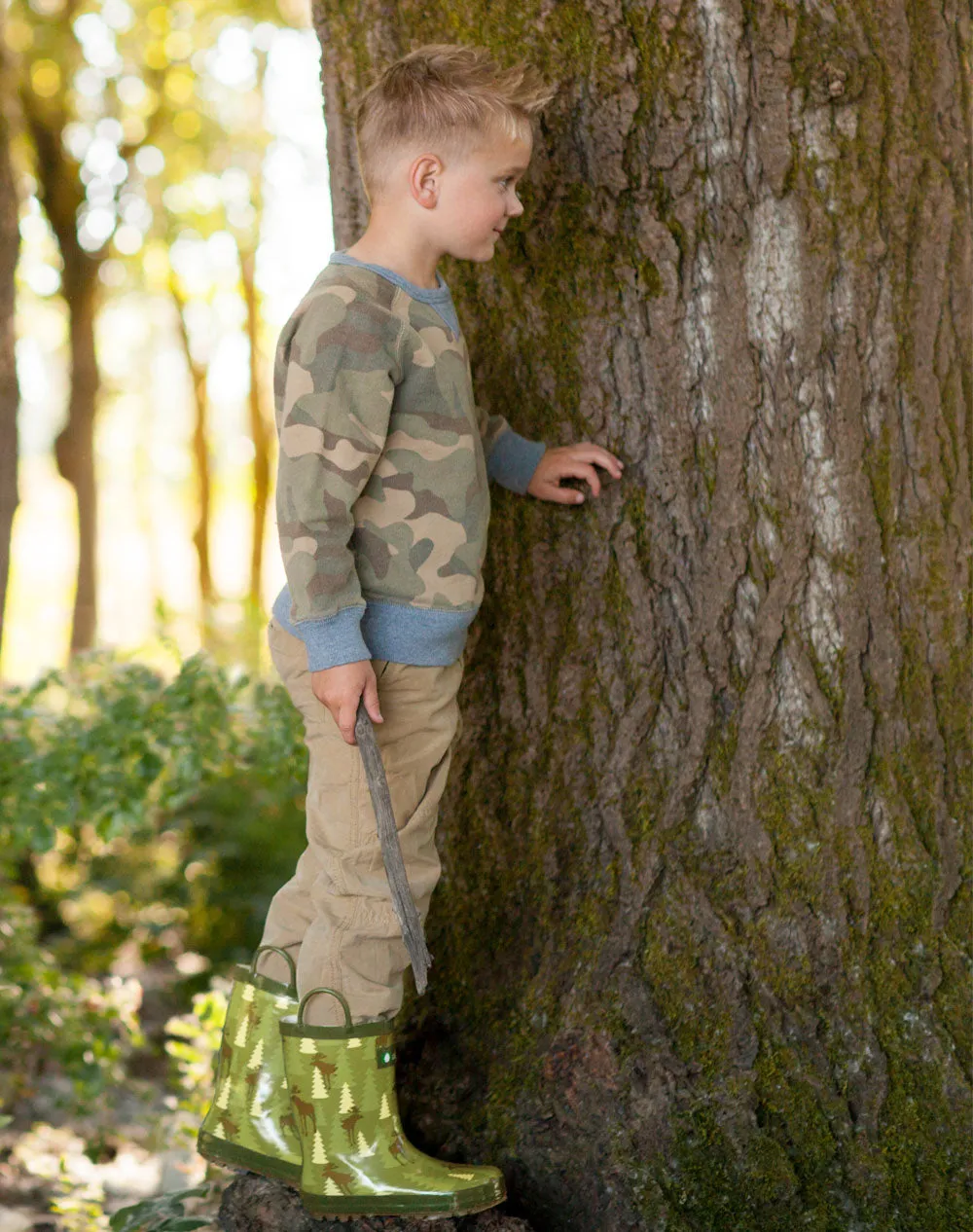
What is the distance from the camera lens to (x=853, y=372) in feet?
8.01

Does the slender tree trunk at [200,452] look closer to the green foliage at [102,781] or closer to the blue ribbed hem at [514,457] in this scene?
the green foliage at [102,781]

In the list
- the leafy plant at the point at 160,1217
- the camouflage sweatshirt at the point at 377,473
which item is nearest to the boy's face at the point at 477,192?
the camouflage sweatshirt at the point at 377,473

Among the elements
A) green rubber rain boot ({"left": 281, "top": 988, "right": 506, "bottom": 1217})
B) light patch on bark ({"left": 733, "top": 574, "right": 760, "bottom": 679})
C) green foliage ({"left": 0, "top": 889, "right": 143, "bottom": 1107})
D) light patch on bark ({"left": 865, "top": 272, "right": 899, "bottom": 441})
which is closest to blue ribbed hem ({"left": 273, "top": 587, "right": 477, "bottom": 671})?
light patch on bark ({"left": 733, "top": 574, "right": 760, "bottom": 679})

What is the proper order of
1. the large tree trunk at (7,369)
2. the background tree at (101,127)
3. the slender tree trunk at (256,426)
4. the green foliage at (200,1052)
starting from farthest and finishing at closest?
the slender tree trunk at (256,426)
the background tree at (101,127)
the large tree trunk at (7,369)
the green foliage at (200,1052)

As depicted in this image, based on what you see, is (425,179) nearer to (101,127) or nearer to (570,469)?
(570,469)

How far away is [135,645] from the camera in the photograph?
502cm

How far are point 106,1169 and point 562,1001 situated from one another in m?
1.98

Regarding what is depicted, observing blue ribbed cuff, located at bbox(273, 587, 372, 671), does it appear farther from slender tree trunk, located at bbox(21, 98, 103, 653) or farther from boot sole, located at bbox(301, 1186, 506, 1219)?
slender tree trunk, located at bbox(21, 98, 103, 653)

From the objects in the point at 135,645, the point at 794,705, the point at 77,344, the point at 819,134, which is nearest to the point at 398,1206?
the point at 794,705

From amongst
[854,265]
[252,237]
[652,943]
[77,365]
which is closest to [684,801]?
[652,943]

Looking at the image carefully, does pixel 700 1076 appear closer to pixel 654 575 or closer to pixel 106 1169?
pixel 654 575

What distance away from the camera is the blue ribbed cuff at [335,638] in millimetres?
2217

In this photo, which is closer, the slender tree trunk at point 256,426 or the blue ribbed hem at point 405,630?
the blue ribbed hem at point 405,630

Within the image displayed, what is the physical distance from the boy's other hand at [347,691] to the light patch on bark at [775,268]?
1.02m
